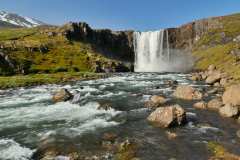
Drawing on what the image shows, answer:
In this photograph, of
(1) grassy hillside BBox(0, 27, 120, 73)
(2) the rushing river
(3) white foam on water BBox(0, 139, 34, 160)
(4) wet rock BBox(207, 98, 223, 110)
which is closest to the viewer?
(3) white foam on water BBox(0, 139, 34, 160)

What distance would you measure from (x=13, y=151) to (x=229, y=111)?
2493cm

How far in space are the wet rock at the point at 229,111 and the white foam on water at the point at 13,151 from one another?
76.4ft

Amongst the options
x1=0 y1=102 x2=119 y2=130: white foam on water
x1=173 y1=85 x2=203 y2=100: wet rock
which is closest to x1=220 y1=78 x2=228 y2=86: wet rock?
x1=173 y1=85 x2=203 y2=100: wet rock

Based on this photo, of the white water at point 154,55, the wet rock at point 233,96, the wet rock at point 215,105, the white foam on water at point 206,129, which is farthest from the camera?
the white water at point 154,55

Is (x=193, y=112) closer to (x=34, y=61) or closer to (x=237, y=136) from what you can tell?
(x=237, y=136)

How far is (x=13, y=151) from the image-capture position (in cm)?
2748

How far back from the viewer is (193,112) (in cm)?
4081

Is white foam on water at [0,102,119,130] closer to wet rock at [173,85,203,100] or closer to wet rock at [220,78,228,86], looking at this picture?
wet rock at [173,85,203,100]

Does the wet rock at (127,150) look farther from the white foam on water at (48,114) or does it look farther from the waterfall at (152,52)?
the waterfall at (152,52)

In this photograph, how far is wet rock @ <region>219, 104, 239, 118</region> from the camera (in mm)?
37188

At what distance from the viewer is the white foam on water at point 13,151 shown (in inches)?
1023

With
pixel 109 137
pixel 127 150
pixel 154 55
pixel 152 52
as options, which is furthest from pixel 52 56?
pixel 127 150

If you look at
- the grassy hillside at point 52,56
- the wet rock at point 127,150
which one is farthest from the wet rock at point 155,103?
the grassy hillside at point 52,56

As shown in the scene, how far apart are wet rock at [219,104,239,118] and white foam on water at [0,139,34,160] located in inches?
917
